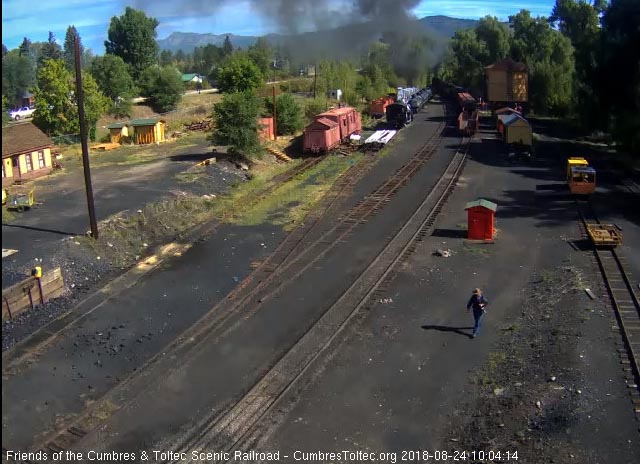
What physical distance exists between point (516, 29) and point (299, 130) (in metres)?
42.5

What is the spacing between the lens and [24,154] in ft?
96.0

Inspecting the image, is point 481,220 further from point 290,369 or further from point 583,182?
point 290,369

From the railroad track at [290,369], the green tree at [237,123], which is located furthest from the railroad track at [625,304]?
the green tree at [237,123]

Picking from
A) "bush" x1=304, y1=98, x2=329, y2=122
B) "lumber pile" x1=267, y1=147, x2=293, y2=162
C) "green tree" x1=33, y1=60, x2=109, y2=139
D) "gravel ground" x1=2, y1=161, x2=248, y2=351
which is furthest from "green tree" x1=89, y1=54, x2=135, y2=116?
"gravel ground" x1=2, y1=161, x2=248, y2=351

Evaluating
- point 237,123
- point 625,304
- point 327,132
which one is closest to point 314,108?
point 327,132

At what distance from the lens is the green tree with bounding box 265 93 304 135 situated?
44.1 metres

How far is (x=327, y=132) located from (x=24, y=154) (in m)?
16.3

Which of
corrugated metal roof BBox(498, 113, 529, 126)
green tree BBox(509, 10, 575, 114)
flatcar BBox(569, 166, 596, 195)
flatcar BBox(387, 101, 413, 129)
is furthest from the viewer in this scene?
green tree BBox(509, 10, 575, 114)

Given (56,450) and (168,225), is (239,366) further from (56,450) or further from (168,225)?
(168,225)

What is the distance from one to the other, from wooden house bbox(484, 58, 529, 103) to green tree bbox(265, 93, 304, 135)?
70.6ft

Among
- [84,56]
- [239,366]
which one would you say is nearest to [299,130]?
[239,366]

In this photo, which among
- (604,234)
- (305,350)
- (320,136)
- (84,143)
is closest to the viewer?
(305,350)

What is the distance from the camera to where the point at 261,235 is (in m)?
21.2

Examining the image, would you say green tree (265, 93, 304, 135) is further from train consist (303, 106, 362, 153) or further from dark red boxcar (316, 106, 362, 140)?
train consist (303, 106, 362, 153)
